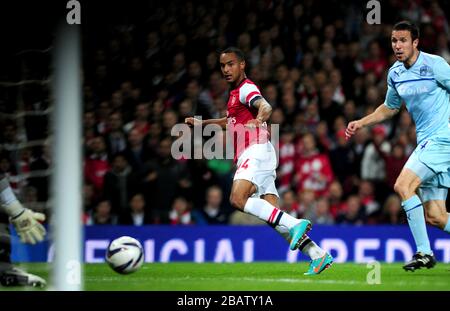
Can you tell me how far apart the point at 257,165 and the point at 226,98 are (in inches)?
195

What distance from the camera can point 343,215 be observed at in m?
12.4

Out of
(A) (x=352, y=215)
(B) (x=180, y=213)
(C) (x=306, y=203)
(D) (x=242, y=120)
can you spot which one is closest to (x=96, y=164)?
(B) (x=180, y=213)

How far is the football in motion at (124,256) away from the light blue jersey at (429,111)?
7.73 feet

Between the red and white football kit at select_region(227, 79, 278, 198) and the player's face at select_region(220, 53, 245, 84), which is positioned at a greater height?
the player's face at select_region(220, 53, 245, 84)

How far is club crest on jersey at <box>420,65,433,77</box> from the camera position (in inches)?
314

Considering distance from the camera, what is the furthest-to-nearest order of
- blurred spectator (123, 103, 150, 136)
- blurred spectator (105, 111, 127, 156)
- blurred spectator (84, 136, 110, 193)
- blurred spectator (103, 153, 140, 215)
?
blurred spectator (123, 103, 150, 136), blurred spectator (105, 111, 127, 156), blurred spectator (84, 136, 110, 193), blurred spectator (103, 153, 140, 215)

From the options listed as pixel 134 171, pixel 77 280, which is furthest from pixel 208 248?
pixel 77 280

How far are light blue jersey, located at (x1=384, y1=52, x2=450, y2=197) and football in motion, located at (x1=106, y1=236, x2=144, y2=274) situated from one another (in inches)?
92.8

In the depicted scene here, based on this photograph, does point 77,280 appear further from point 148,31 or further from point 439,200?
point 148,31

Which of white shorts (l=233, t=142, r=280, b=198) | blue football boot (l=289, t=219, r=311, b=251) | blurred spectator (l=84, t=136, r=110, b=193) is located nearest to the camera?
blue football boot (l=289, t=219, r=311, b=251)

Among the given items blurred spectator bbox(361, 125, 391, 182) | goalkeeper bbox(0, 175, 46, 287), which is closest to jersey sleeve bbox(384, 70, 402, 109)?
goalkeeper bbox(0, 175, 46, 287)

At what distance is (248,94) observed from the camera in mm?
8047

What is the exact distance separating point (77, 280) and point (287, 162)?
648 centimetres

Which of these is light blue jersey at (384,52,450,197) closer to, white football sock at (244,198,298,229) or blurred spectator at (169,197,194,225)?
white football sock at (244,198,298,229)
